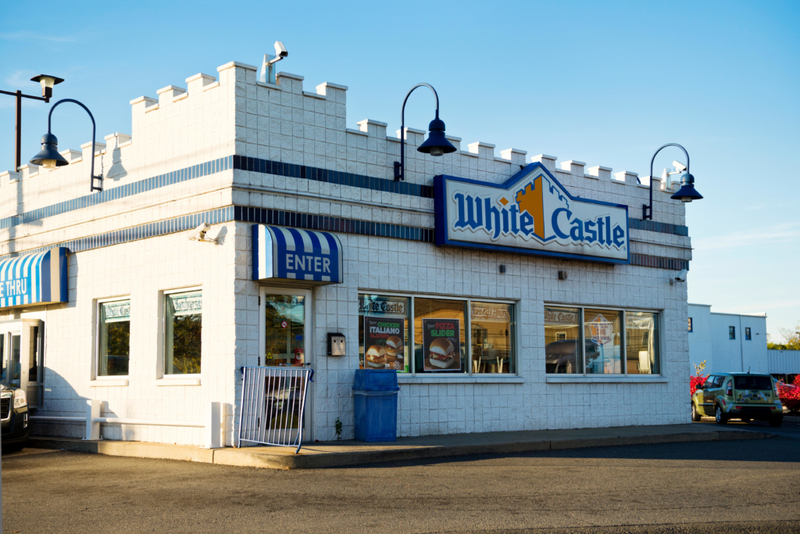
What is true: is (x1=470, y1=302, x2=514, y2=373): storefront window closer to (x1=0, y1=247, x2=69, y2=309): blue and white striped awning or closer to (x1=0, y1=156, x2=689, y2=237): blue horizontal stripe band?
(x1=0, y1=156, x2=689, y2=237): blue horizontal stripe band

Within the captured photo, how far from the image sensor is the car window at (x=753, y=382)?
2273 cm

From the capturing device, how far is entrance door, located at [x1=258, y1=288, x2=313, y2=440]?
489 inches

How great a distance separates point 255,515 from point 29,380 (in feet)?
35.0

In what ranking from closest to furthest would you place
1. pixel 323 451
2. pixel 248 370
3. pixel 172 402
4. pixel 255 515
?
pixel 255 515, pixel 323 451, pixel 248 370, pixel 172 402

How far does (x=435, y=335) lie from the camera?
1471cm

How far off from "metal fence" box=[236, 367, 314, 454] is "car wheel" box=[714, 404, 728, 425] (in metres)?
15.6

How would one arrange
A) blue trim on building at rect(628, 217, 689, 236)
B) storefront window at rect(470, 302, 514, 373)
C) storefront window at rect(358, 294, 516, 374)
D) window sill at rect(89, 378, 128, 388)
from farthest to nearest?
blue trim on building at rect(628, 217, 689, 236)
storefront window at rect(470, 302, 514, 373)
storefront window at rect(358, 294, 516, 374)
window sill at rect(89, 378, 128, 388)

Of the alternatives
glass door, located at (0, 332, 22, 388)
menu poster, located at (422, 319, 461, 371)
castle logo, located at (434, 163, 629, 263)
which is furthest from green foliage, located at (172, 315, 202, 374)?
glass door, located at (0, 332, 22, 388)

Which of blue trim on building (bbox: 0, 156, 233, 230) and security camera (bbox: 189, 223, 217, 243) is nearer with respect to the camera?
security camera (bbox: 189, 223, 217, 243)

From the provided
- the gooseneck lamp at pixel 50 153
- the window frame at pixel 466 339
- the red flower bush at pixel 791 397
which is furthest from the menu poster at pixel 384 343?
the red flower bush at pixel 791 397

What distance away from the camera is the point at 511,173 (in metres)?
16.2

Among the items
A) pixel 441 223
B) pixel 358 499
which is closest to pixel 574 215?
pixel 441 223

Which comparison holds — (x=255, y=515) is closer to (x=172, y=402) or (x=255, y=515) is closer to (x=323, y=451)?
(x=323, y=451)

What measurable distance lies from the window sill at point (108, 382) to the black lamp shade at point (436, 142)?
669 cm
